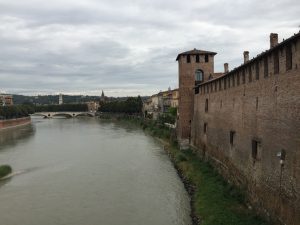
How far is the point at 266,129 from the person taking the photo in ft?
33.7

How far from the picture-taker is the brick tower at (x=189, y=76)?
24.6m

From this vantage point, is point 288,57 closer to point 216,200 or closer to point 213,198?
point 216,200

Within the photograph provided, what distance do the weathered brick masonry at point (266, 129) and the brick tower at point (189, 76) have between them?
7743 mm

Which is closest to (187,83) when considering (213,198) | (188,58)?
(188,58)

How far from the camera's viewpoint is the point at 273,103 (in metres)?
9.79

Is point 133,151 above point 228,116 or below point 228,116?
below

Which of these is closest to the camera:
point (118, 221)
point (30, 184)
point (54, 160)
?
point (118, 221)

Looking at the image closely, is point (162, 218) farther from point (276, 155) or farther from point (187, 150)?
point (187, 150)

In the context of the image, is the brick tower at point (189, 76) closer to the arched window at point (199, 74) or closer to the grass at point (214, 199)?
the arched window at point (199, 74)

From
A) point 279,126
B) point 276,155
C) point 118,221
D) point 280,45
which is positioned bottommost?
point 118,221

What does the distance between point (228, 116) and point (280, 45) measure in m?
6.50

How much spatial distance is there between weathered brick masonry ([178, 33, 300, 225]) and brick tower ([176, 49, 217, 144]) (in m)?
7.74

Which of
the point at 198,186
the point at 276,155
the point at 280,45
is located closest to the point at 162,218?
the point at 198,186

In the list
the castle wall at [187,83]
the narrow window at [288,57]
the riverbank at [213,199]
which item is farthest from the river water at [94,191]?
the narrow window at [288,57]
